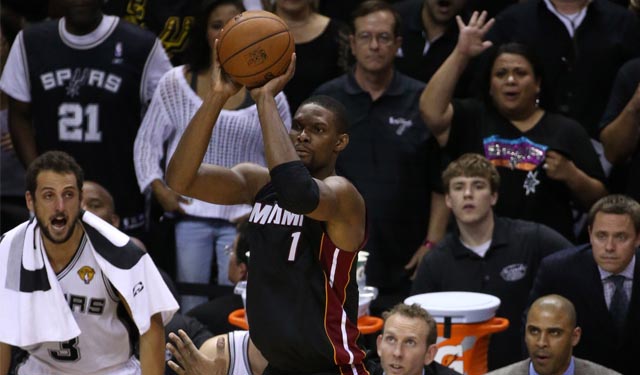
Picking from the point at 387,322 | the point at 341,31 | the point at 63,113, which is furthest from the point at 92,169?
the point at 387,322

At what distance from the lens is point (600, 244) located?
728 cm

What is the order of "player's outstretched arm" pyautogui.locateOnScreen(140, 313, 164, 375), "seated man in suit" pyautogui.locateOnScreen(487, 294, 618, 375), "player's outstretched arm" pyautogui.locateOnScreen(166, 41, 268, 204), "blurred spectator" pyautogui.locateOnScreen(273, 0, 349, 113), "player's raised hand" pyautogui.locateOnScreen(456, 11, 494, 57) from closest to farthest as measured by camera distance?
"player's outstretched arm" pyautogui.locateOnScreen(166, 41, 268, 204), "player's outstretched arm" pyautogui.locateOnScreen(140, 313, 164, 375), "seated man in suit" pyautogui.locateOnScreen(487, 294, 618, 375), "player's raised hand" pyautogui.locateOnScreen(456, 11, 494, 57), "blurred spectator" pyautogui.locateOnScreen(273, 0, 349, 113)

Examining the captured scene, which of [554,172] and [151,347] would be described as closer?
[151,347]

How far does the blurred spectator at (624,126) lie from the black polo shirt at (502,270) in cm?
71

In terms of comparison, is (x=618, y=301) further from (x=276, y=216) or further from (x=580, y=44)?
(x=276, y=216)

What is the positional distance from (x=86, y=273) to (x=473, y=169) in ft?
7.60

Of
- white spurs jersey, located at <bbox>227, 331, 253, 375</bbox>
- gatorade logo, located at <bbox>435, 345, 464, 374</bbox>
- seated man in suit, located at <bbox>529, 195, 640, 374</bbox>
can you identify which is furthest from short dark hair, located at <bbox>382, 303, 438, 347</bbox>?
seated man in suit, located at <bbox>529, 195, 640, 374</bbox>

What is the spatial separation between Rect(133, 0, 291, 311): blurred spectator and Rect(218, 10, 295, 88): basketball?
8.88 feet

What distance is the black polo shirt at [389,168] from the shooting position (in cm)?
808

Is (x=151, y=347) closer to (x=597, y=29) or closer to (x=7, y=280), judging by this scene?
(x=7, y=280)

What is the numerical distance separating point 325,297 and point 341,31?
3382 mm

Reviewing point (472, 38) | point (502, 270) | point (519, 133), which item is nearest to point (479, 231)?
point (502, 270)

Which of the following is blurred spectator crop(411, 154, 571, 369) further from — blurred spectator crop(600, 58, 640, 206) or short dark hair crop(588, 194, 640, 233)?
blurred spectator crop(600, 58, 640, 206)

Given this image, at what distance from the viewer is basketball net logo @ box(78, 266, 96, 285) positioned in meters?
6.62
